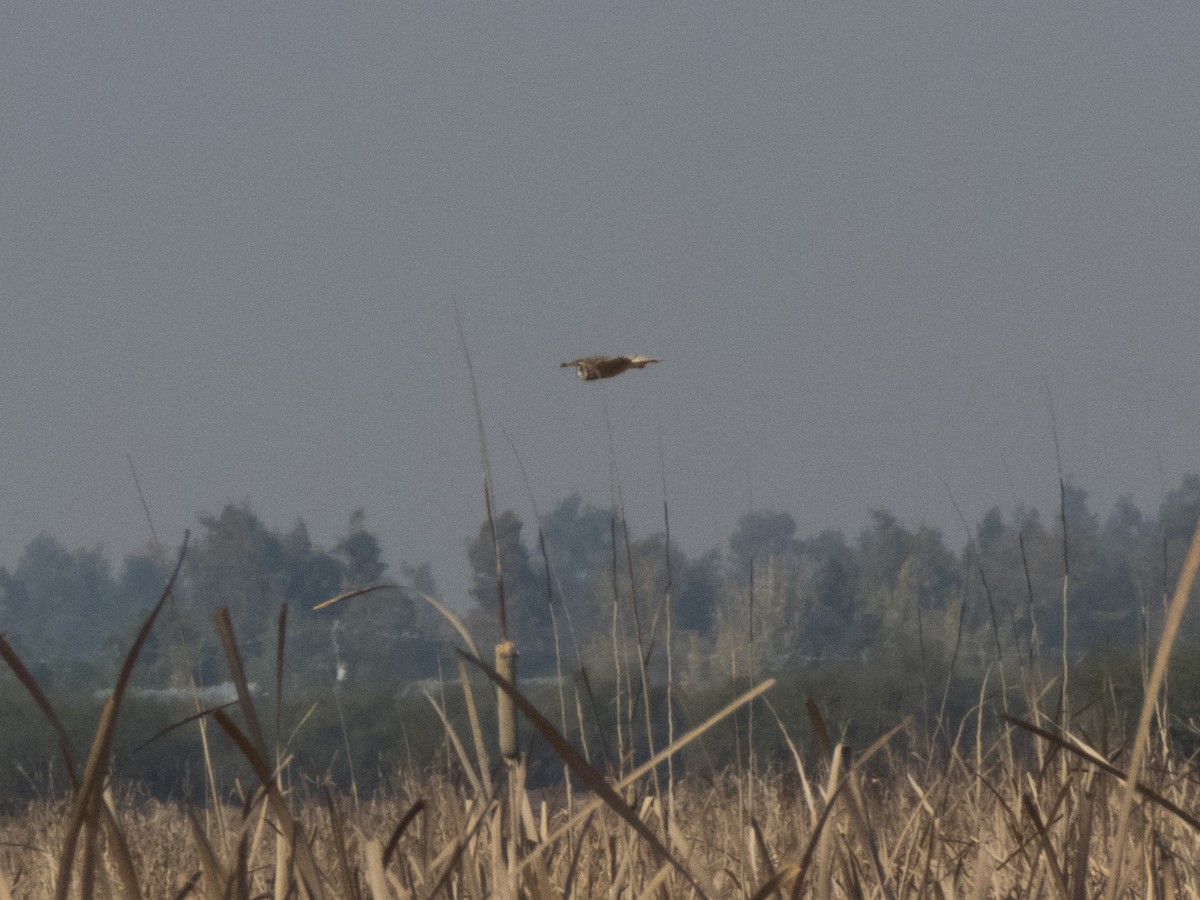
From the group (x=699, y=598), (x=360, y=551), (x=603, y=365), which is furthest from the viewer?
(x=699, y=598)

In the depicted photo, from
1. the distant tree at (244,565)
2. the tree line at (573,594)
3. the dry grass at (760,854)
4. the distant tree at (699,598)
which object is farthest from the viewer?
the distant tree at (699,598)

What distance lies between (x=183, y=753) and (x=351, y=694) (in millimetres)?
3152

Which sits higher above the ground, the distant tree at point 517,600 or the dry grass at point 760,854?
the dry grass at point 760,854

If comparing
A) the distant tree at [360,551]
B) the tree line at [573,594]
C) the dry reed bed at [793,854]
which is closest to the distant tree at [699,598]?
the tree line at [573,594]

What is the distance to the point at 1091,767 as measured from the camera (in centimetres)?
182

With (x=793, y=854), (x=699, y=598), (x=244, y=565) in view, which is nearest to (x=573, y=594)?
(x=699, y=598)

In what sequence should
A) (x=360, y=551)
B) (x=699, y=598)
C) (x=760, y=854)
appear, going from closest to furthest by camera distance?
(x=760, y=854) → (x=360, y=551) → (x=699, y=598)

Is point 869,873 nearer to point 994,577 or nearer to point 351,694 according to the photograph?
point 351,694

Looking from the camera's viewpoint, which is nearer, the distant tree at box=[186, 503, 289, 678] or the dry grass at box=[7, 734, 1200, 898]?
the dry grass at box=[7, 734, 1200, 898]

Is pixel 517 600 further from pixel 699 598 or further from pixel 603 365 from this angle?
pixel 603 365

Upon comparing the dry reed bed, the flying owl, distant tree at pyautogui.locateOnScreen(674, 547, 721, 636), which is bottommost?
distant tree at pyautogui.locateOnScreen(674, 547, 721, 636)

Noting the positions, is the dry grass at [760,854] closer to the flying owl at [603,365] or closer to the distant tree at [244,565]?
the flying owl at [603,365]

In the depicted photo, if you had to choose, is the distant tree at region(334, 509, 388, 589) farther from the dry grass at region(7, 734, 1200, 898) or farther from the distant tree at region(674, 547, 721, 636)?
the dry grass at region(7, 734, 1200, 898)

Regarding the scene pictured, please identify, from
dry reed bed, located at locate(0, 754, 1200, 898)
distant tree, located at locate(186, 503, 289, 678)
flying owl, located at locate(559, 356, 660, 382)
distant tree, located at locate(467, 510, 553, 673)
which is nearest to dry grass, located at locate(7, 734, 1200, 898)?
dry reed bed, located at locate(0, 754, 1200, 898)
